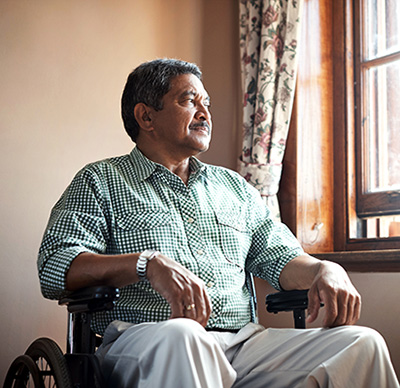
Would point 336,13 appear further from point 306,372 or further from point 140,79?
point 306,372

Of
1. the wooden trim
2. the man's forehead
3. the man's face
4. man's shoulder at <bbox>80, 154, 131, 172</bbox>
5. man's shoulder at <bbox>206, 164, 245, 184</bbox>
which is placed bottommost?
the wooden trim

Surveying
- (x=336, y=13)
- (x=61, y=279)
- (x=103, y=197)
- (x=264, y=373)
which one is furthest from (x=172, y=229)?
(x=336, y=13)

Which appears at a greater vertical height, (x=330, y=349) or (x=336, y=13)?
(x=336, y=13)

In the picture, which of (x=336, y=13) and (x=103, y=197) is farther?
(x=336, y=13)

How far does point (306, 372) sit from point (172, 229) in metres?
0.55

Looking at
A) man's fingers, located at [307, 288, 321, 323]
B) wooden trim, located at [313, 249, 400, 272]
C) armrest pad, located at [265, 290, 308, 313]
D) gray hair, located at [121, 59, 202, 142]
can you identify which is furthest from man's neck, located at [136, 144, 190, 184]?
wooden trim, located at [313, 249, 400, 272]

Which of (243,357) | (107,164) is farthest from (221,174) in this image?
(243,357)

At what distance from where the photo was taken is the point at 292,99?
250 cm

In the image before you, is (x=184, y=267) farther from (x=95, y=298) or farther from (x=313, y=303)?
(x=313, y=303)

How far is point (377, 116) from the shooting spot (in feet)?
8.36

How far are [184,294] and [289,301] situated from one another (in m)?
0.44

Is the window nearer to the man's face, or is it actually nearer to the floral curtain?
the floral curtain

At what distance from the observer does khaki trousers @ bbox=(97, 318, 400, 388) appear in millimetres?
1237

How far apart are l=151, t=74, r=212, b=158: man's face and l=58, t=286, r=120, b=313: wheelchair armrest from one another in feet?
2.11
